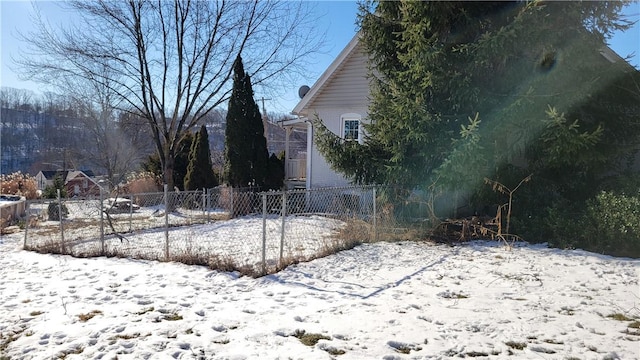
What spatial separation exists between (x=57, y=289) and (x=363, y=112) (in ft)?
30.7

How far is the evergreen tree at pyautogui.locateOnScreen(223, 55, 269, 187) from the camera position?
46.3 ft

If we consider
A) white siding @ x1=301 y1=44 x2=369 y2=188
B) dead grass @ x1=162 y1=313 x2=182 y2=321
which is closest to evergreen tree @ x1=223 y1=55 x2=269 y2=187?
white siding @ x1=301 y1=44 x2=369 y2=188

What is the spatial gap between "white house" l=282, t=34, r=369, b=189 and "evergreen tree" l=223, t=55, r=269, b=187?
2.05 meters

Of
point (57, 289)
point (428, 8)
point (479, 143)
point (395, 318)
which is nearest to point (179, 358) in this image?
point (395, 318)

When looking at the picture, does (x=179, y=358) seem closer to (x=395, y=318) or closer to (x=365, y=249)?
(x=395, y=318)

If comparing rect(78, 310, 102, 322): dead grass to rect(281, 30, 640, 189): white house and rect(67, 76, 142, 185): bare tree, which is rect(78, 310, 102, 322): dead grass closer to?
rect(281, 30, 640, 189): white house

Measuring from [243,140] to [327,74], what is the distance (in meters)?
3.98

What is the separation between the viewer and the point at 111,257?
7246 millimetres

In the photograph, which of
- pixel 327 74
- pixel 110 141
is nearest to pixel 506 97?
pixel 327 74

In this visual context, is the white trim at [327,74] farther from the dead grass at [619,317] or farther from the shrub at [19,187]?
the shrub at [19,187]

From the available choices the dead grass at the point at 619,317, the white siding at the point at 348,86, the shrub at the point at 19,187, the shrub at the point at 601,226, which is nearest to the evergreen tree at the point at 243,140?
the white siding at the point at 348,86

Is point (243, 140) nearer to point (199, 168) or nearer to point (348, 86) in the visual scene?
point (348, 86)

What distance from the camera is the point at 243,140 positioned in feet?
46.7

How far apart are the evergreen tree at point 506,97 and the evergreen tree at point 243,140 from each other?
7.16 metres
